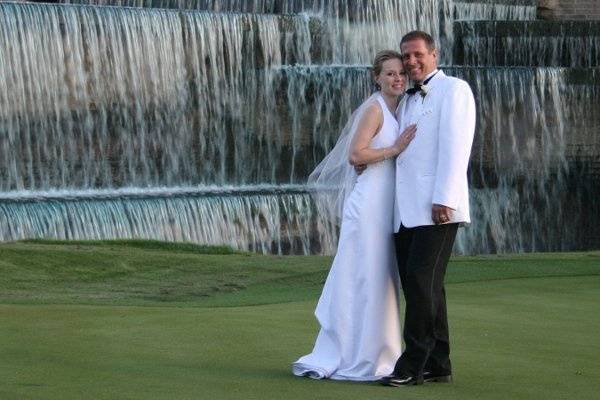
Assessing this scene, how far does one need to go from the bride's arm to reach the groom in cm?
11

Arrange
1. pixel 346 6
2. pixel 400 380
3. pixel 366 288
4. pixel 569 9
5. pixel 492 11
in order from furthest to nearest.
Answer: pixel 569 9, pixel 492 11, pixel 346 6, pixel 366 288, pixel 400 380

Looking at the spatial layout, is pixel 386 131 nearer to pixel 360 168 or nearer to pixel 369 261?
pixel 360 168

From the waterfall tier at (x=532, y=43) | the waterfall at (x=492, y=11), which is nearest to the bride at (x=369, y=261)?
the waterfall tier at (x=532, y=43)

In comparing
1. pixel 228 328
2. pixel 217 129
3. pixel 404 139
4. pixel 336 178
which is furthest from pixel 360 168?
pixel 217 129

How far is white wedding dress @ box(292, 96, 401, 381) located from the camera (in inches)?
283

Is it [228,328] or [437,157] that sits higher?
[437,157]

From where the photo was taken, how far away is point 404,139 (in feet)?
23.5

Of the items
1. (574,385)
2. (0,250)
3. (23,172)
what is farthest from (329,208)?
(23,172)

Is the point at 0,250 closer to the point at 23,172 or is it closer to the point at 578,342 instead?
the point at 23,172

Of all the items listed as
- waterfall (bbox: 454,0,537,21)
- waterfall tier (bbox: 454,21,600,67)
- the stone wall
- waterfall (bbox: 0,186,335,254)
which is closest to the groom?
waterfall (bbox: 0,186,335,254)

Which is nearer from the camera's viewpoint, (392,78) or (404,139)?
(404,139)

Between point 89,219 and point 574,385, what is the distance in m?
11.4

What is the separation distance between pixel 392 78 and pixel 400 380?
136 centimetres

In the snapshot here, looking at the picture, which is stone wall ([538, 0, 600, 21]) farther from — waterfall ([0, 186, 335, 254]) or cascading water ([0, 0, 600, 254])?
waterfall ([0, 186, 335, 254])
